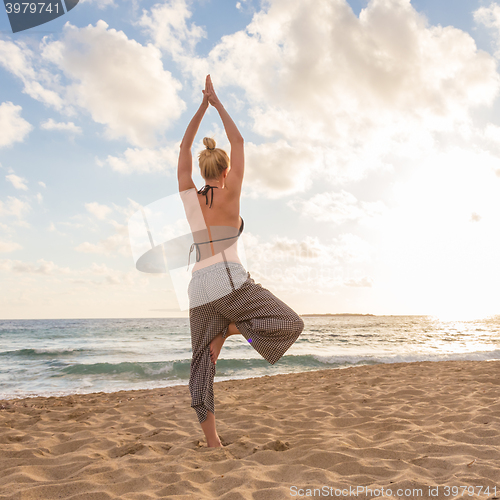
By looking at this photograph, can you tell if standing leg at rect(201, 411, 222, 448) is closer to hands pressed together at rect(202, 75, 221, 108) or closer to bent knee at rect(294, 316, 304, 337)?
bent knee at rect(294, 316, 304, 337)

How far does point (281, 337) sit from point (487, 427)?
2.00 m

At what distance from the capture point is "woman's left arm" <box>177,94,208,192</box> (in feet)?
8.25

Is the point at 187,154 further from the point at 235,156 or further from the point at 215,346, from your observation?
the point at 215,346

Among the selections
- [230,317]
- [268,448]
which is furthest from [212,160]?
[268,448]

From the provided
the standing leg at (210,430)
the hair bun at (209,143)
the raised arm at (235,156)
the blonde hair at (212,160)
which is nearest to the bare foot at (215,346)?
the standing leg at (210,430)

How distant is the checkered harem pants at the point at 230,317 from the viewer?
91.4 inches

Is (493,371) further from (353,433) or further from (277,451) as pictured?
(277,451)

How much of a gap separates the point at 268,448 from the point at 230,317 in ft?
3.50

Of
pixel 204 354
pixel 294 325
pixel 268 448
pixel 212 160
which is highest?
pixel 212 160

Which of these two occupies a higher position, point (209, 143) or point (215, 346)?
point (209, 143)

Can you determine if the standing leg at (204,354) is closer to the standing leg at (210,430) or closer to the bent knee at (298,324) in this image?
the standing leg at (210,430)

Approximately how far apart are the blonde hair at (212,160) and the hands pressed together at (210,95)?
24 centimetres

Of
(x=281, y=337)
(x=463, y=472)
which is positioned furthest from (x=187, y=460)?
(x=463, y=472)

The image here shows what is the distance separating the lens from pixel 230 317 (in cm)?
244
